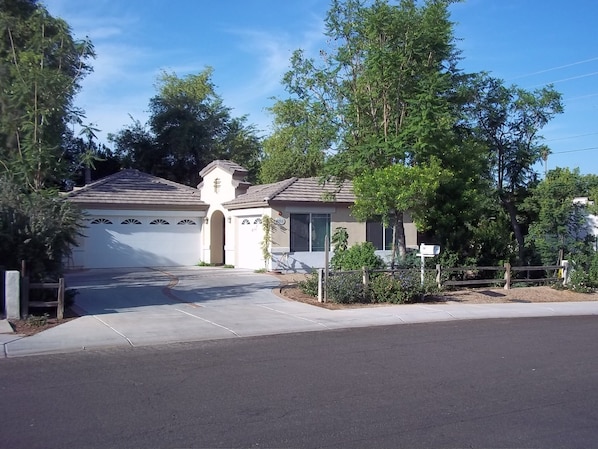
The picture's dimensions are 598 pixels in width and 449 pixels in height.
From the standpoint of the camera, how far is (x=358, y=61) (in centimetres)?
2009

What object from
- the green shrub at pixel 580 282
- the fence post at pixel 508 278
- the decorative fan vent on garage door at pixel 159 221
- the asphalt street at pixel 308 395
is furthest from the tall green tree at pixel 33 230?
the green shrub at pixel 580 282

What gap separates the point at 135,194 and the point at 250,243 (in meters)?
5.82

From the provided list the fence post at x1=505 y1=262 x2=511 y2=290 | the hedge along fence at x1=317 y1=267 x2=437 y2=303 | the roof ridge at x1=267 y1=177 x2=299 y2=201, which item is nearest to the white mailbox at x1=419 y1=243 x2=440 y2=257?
the hedge along fence at x1=317 y1=267 x2=437 y2=303

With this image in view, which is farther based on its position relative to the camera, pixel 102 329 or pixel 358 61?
pixel 358 61

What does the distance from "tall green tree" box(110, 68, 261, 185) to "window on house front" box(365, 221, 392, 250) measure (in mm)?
17632

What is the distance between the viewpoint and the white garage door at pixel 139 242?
26156 mm

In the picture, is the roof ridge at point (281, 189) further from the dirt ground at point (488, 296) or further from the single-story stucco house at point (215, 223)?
the dirt ground at point (488, 296)

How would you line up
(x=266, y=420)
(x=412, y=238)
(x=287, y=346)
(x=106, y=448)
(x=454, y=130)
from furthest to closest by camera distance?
1. (x=412, y=238)
2. (x=454, y=130)
3. (x=287, y=346)
4. (x=266, y=420)
5. (x=106, y=448)

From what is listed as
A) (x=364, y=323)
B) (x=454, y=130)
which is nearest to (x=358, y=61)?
(x=454, y=130)

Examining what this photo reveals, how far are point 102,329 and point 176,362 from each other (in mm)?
3157

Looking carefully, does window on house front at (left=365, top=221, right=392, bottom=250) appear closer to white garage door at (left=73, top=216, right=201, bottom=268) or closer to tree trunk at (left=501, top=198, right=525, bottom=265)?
tree trunk at (left=501, top=198, right=525, bottom=265)

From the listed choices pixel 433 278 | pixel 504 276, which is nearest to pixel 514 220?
pixel 504 276

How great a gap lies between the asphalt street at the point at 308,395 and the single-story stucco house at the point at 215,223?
44.7 ft

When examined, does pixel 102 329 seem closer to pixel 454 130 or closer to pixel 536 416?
pixel 536 416
